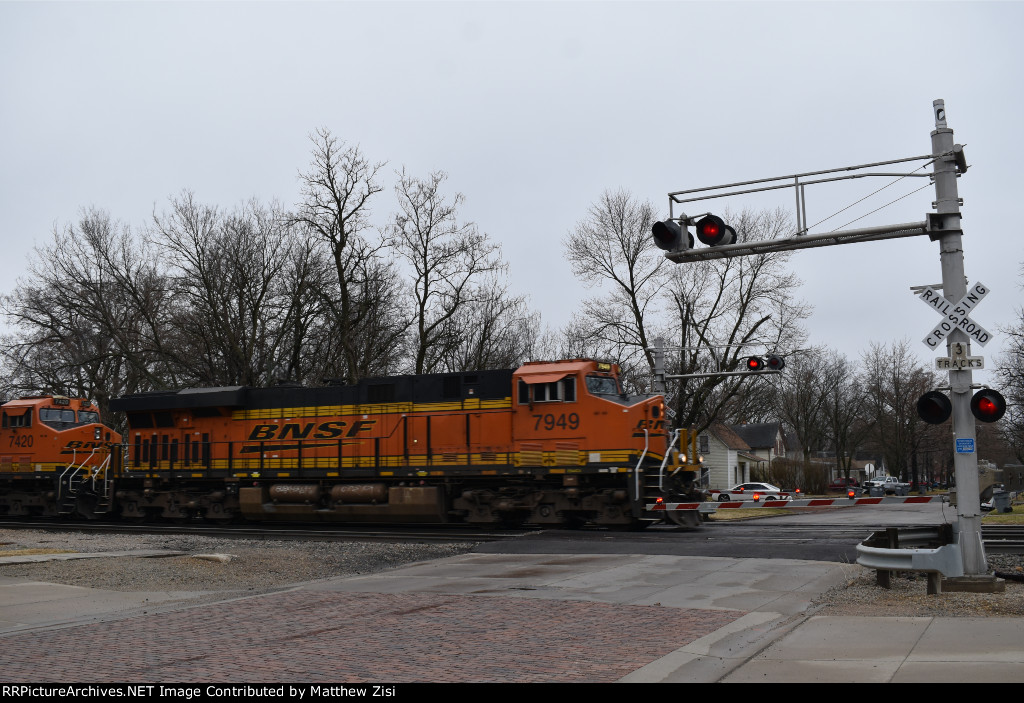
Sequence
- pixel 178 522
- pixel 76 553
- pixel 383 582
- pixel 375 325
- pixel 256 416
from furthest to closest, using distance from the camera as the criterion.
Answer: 1. pixel 375 325
2. pixel 178 522
3. pixel 256 416
4. pixel 76 553
5. pixel 383 582

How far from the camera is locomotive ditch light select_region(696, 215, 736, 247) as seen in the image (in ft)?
41.0

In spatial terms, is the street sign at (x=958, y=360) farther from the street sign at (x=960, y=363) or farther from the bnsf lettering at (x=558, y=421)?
the bnsf lettering at (x=558, y=421)

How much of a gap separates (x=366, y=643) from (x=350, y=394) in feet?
54.8

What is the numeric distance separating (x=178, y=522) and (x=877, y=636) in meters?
24.2

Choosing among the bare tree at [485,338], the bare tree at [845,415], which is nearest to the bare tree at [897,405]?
the bare tree at [845,415]

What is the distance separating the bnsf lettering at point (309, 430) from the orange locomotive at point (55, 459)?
20.6 feet

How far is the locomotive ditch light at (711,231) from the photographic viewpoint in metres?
12.5

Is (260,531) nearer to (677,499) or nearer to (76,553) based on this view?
(76,553)

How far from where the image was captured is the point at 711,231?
12.5 metres

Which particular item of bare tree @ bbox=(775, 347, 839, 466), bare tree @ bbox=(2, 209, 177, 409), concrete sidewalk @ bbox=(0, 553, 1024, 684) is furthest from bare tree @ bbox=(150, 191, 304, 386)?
bare tree @ bbox=(775, 347, 839, 466)

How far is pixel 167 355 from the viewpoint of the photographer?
3809cm

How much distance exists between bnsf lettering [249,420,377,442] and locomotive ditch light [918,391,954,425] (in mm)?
15851

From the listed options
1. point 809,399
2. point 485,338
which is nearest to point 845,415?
point 809,399

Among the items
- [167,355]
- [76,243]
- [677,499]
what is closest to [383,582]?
[677,499]
